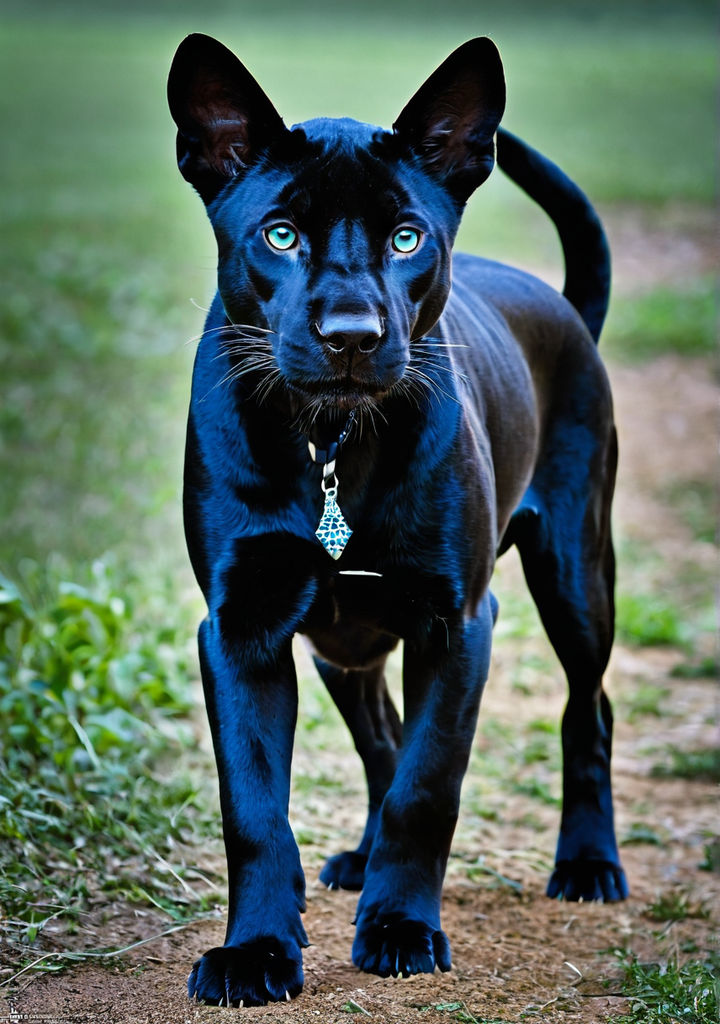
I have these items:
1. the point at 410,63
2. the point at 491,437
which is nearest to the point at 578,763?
the point at 491,437

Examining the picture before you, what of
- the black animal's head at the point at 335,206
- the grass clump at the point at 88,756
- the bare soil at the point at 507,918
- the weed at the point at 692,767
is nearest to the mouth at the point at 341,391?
the black animal's head at the point at 335,206

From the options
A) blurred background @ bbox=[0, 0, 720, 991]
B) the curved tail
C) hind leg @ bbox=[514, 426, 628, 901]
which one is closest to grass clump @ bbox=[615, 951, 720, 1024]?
blurred background @ bbox=[0, 0, 720, 991]

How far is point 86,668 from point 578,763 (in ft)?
4.67

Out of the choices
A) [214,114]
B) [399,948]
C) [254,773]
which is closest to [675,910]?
[399,948]

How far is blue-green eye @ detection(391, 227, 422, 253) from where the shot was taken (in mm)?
2611

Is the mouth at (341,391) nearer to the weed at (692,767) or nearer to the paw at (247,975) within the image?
the paw at (247,975)

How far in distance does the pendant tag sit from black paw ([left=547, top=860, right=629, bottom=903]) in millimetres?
1284

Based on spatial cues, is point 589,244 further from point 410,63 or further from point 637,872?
point 410,63

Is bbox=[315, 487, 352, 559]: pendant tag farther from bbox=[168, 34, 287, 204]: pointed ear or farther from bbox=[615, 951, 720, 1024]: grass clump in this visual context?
bbox=[615, 951, 720, 1024]: grass clump

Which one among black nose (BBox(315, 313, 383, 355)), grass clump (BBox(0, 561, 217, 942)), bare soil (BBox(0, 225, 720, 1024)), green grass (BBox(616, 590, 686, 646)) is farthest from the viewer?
green grass (BBox(616, 590, 686, 646))

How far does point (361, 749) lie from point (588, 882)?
66 cm

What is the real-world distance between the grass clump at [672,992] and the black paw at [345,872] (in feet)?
2.22

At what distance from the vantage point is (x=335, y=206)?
99.7 inches

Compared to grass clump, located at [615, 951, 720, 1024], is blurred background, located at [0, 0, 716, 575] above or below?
above
